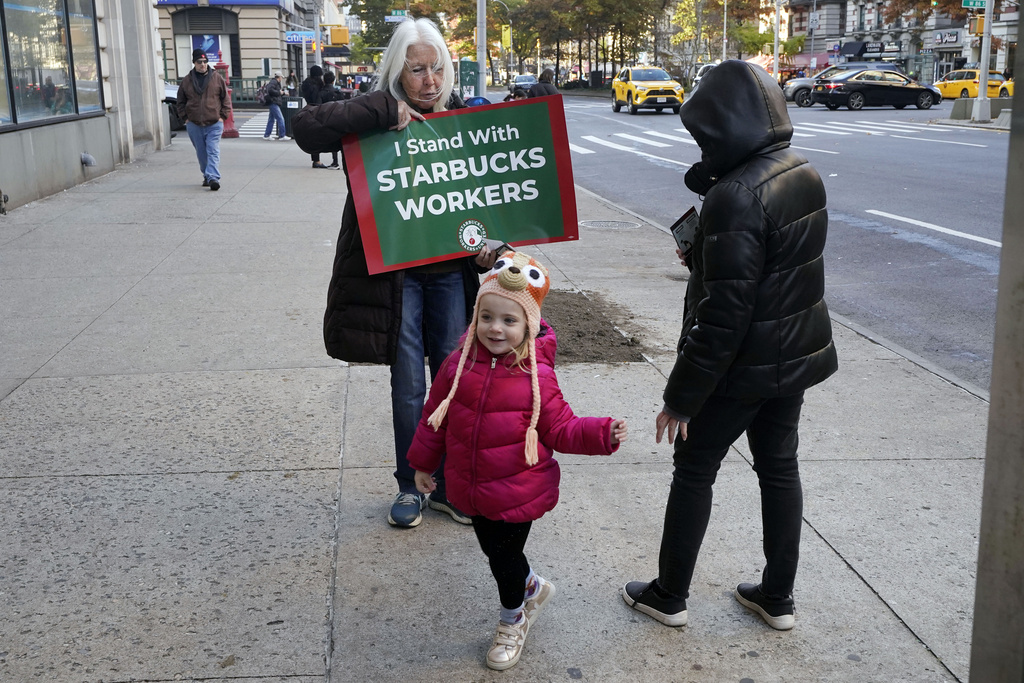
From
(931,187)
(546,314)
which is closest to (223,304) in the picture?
(546,314)

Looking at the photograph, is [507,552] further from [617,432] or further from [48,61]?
[48,61]

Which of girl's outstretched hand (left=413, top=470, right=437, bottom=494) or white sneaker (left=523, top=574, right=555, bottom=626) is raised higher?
girl's outstretched hand (left=413, top=470, right=437, bottom=494)

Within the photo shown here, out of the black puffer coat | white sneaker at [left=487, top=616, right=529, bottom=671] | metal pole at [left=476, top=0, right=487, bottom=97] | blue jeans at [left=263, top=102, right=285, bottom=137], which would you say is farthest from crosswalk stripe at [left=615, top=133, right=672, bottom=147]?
white sneaker at [left=487, top=616, right=529, bottom=671]

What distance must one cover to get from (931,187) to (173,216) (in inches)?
426

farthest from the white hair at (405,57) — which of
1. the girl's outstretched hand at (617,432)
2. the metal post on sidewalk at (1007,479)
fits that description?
the metal post on sidewalk at (1007,479)

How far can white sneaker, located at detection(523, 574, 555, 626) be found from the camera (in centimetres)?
319

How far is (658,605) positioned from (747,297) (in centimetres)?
108

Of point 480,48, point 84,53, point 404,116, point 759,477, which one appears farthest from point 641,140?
point 759,477

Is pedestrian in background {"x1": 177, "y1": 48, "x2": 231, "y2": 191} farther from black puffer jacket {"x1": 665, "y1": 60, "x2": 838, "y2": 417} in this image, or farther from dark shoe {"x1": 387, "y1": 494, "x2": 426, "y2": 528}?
black puffer jacket {"x1": 665, "y1": 60, "x2": 838, "y2": 417}

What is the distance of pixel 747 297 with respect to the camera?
2.75m

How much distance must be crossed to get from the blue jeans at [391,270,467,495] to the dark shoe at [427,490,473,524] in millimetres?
136

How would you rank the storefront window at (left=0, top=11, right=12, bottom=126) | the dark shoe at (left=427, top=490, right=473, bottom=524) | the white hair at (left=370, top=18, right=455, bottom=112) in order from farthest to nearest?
the storefront window at (left=0, top=11, right=12, bottom=126)
the dark shoe at (left=427, top=490, right=473, bottom=524)
the white hair at (left=370, top=18, right=455, bottom=112)

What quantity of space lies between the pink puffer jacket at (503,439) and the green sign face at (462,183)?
3.01 feet

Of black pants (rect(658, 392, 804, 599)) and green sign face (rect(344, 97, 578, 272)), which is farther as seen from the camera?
green sign face (rect(344, 97, 578, 272))
